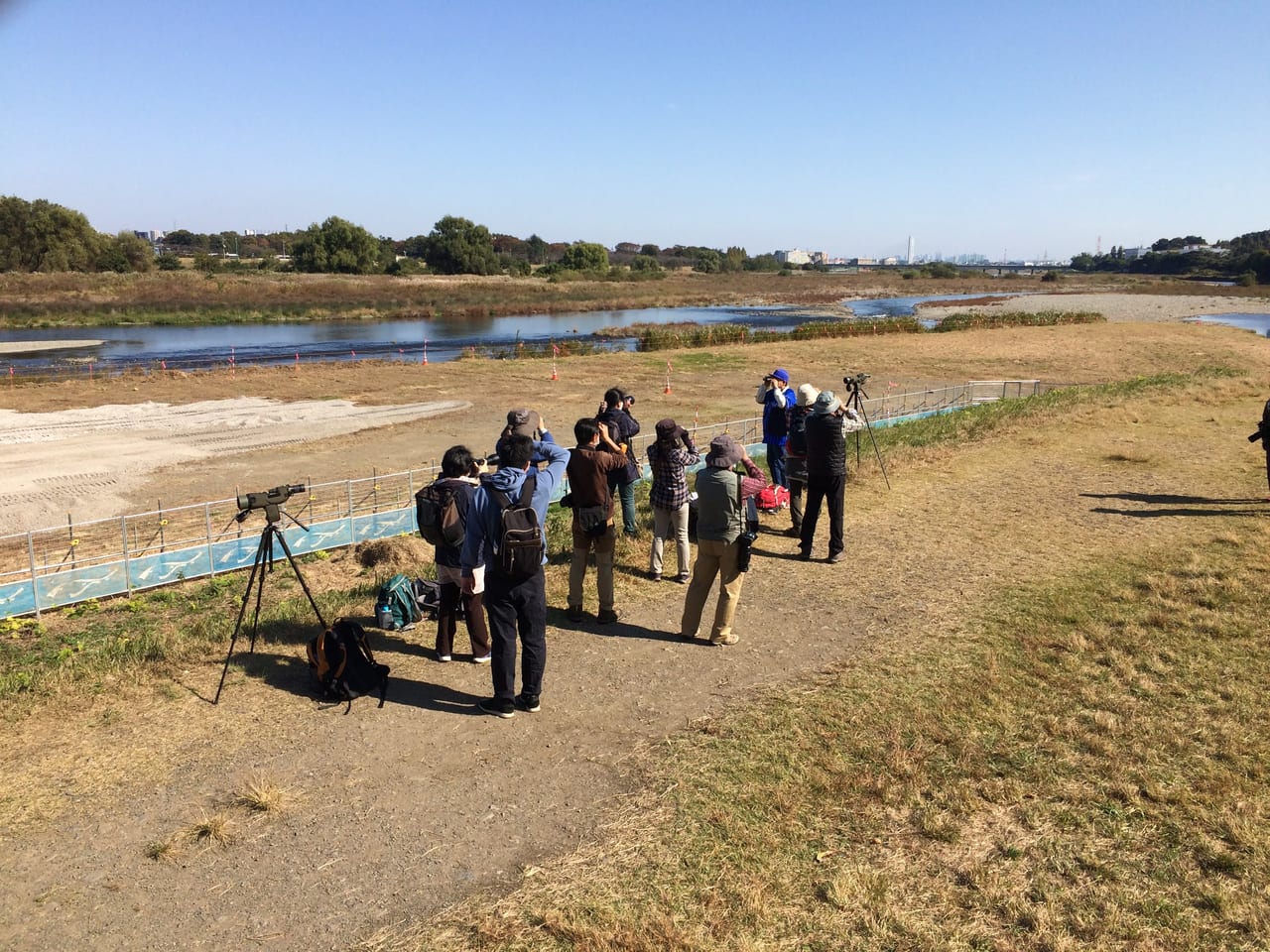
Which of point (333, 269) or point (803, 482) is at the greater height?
point (333, 269)

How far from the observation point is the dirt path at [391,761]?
4244mm

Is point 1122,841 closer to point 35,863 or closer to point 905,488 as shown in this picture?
point 35,863

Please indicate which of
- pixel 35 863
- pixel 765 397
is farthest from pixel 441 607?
pixel 765 397

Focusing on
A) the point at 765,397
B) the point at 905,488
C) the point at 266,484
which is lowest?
the point at 266,484

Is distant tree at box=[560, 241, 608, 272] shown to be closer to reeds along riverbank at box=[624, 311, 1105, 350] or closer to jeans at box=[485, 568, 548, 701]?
reeds along riverbank at box=[624, 311, 1105, 350]

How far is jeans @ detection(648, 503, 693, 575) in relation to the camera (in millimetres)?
8641

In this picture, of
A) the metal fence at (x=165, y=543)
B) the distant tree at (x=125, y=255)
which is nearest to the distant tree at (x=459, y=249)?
the distant tree at (x=125, y=255)

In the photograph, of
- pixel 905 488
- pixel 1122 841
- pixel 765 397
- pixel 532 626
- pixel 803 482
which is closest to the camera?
pixel 1122 841

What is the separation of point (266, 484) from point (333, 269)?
10003 cm

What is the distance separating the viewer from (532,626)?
19.3 feet

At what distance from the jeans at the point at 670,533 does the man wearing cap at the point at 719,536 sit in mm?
1360

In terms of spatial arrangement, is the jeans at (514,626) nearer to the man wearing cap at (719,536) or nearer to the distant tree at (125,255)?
the man wearing cap at (719,536)

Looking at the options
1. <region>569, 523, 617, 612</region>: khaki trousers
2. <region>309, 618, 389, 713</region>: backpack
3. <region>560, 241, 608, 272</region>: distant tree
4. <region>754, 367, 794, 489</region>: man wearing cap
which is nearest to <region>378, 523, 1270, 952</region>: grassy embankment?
<region>569, 523, 617, 612</region>: khaki trousers

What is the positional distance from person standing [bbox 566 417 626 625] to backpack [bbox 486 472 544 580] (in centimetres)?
143
